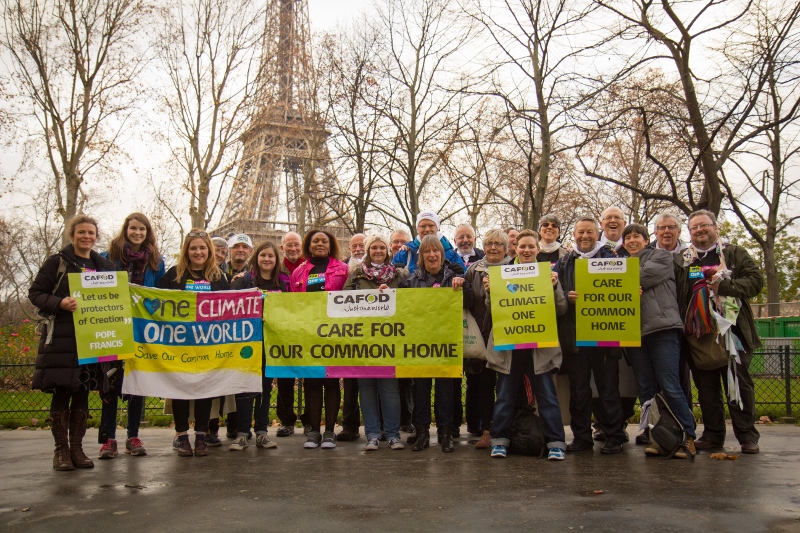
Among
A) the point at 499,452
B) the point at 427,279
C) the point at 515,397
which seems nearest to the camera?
the point at 499,452

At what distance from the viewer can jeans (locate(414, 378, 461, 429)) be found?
6.75m

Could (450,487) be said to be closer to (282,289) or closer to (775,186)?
(282,289)

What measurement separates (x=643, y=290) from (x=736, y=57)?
28.2 ft

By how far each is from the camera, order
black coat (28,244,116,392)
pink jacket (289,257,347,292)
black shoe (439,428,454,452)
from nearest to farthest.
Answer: black coat (28,244,116,392) < black shoe (439,428,454,452) < pink jacket (289,257,347,292)

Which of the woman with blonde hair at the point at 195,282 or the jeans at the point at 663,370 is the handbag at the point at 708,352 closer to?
the jeans at the point at 663,370

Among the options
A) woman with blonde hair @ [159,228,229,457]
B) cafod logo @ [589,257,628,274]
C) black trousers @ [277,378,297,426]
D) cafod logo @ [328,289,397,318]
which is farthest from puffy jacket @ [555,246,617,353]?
woman with blonde hair @ [159,228,229,457]

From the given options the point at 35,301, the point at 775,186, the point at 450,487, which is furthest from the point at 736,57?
the point at 775,186

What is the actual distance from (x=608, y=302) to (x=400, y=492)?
2812 millimetres

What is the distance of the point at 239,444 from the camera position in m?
6.91

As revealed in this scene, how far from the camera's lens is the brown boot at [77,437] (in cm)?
607

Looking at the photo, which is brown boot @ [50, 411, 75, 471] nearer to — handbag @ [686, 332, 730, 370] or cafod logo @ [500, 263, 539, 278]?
cafod logo @ [500, 263, 539, 278]

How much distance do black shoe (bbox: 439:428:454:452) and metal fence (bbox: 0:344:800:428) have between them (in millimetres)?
2999

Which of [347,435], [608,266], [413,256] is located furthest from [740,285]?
[347,435]

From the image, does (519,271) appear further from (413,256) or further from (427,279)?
(413,256)
